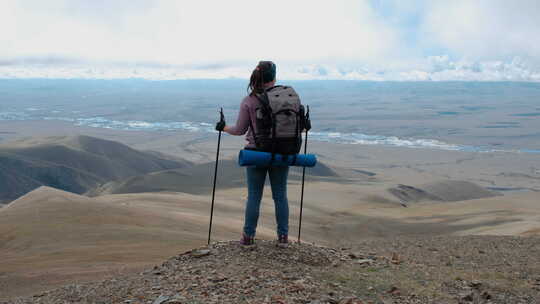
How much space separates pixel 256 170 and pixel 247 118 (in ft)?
1.87

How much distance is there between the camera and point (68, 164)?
237 feet

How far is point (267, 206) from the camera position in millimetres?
28266

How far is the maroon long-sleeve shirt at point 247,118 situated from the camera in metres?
5.68

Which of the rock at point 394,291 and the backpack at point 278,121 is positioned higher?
the backpack at point 278,121

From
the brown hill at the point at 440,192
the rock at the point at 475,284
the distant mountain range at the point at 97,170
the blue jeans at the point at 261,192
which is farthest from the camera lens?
the brown hill at the point at 440,192

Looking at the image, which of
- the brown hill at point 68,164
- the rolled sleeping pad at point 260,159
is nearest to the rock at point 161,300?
the rolled sleeping pad at point 260,159

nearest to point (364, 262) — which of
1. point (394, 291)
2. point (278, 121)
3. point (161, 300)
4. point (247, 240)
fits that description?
point (394, 291)

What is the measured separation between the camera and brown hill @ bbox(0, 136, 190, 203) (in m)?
63.9

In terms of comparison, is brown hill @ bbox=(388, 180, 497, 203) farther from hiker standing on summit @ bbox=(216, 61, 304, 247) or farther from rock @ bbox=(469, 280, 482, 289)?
hiker standing on summit @ bbox=(216, 61, 304, 247)

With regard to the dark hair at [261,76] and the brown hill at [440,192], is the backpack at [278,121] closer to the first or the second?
the dark hair at [261,76]

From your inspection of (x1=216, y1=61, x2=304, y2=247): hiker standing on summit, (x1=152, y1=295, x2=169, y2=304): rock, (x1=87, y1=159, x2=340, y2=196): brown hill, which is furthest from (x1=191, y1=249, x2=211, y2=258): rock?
(x1=87, y1=159, x2=340, y2=196): brown hill

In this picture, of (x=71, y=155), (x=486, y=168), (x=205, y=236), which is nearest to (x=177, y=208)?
A: (x=205, y=236)

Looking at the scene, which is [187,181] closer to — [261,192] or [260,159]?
[261,192]

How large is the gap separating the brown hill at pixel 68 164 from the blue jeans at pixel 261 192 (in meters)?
57.1
